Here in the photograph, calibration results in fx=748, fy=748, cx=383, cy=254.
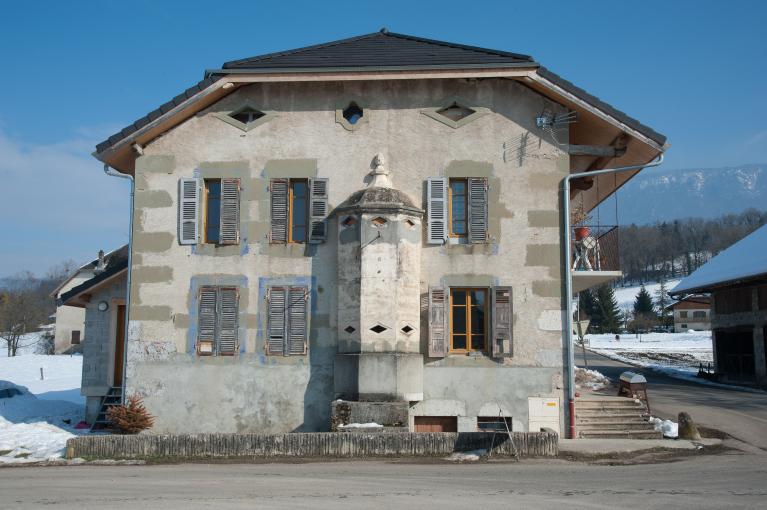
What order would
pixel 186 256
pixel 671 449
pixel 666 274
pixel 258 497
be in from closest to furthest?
pixel 258 497, pixel 671 449, pixel 186 256, pixel 666 274

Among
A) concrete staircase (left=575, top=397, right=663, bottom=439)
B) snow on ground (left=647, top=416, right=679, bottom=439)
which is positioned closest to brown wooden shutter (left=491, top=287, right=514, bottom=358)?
concrete staircase (left=575, top=397, right=663, bottom=439)

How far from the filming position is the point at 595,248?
55.4 ft

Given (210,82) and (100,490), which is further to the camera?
(210,82)

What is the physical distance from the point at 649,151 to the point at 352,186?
6.61 meters

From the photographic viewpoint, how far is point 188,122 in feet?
55.7

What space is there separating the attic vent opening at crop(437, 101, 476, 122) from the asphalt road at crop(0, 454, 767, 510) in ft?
25.3

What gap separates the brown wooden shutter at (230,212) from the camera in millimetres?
16578

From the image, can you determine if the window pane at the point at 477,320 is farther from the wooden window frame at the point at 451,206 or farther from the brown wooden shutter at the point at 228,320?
the brown wooden shutter at the point at 228,320

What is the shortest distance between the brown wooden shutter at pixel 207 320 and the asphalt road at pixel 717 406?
37.7 ft

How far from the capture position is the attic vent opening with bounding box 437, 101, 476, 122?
16.7m

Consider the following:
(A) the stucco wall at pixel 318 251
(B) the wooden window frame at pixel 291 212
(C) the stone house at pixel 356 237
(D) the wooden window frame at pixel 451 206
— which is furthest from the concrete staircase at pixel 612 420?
(B) the wooden window frame at pixel 291 212

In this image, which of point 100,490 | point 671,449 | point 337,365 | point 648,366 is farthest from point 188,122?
point 648,366

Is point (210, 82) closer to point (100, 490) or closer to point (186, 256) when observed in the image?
point (186, 256)

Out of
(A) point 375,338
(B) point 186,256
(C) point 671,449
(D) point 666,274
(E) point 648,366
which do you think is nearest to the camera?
(C) point 671,449
